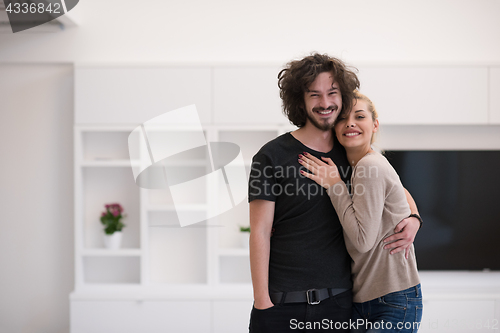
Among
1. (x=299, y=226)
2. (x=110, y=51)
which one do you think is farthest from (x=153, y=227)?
(x=299, y=226)

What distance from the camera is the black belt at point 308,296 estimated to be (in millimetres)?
1314

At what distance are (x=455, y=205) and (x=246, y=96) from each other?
1.73 meters

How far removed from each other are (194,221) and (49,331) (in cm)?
143

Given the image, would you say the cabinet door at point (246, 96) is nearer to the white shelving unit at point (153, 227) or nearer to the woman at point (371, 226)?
the white shelving unit at point (153, 227)

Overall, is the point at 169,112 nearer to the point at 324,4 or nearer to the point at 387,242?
the point at 324,4

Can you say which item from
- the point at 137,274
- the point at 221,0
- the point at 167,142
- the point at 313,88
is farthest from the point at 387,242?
the point at 221,0

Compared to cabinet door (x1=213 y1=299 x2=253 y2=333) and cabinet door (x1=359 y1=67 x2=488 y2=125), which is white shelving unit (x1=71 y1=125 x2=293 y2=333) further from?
cabinet door (x1=359 y1=67 x2=488 y2=125)

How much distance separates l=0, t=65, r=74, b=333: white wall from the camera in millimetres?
2859

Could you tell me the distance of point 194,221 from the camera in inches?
109

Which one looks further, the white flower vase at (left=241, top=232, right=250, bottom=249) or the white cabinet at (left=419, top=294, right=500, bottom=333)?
the white flower vase at (left=241, top=232, right=250, bottom=249)

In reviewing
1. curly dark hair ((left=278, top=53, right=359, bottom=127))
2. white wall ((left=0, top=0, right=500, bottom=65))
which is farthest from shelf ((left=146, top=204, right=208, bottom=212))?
curly dark hair ((left=278, top=53, right=359, bottom=127))

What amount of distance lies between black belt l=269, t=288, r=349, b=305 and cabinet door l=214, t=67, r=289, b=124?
149 cm

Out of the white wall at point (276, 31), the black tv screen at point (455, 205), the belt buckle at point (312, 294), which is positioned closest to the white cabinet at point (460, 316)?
the black tv screen at point (455, 205)

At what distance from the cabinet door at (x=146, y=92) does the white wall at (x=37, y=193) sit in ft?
1.33
